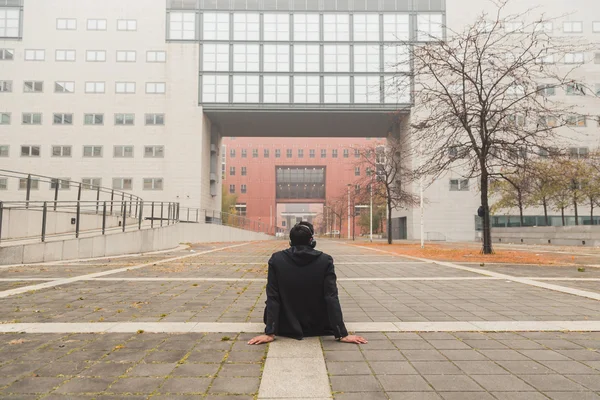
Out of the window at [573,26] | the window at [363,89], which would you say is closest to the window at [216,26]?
the window at [363,89]

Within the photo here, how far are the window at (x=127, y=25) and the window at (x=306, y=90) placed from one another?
1860cm

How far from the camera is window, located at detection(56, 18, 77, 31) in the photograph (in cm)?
4406

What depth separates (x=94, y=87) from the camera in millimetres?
44656

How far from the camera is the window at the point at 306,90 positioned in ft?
145

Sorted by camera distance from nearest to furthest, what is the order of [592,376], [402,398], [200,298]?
[402,398]
[592,376]
[200,298]

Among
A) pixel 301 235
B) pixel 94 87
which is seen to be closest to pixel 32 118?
pixel 94 87

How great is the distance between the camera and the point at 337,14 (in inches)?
1795

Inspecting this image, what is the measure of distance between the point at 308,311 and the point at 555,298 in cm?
469

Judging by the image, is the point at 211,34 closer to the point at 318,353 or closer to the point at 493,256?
the point at 493,256

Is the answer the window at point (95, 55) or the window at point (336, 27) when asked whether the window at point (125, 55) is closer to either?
the window at point (95, 55)

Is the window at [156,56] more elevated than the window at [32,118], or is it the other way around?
the window at [156,56]

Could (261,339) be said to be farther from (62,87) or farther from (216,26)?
(62,87)

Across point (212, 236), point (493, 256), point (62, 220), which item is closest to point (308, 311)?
point (493, 256)

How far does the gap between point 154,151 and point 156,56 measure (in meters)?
10.5
